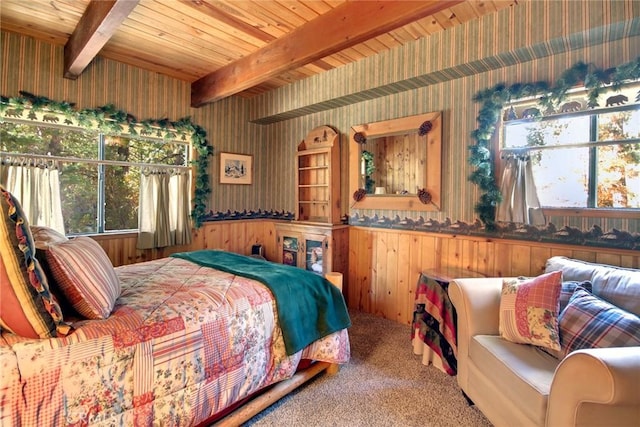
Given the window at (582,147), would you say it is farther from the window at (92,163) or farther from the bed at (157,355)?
the window at (92,163)

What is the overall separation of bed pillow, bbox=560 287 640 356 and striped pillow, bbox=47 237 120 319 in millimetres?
2182

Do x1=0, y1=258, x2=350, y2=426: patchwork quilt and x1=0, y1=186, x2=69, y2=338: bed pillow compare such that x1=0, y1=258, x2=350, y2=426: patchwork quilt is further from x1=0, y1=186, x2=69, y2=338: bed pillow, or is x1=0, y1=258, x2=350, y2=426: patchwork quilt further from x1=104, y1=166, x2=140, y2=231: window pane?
x1=104, y1=166, x2=140, y2=231: window pane

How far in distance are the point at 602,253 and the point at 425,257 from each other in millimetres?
1288

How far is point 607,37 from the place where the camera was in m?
2.04

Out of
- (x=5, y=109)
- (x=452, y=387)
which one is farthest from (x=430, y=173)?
(x=5, y=109)

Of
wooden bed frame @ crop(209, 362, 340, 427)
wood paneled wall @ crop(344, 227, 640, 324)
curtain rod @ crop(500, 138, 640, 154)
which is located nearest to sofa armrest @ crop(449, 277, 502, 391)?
wood paneled wall @ crop(344, 227, 640, 324)

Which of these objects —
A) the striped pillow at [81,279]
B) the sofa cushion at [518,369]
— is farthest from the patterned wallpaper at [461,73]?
the striped pillow at [81,279]

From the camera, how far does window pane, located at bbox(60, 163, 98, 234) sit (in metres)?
2.93

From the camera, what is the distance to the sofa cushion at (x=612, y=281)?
60.9 inches

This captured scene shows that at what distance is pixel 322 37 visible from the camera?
2305mm

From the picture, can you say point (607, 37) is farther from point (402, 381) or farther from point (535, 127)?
point (402, 381)

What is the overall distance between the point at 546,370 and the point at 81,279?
7.05ft

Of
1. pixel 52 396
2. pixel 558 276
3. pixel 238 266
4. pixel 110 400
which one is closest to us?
pixel 52 396

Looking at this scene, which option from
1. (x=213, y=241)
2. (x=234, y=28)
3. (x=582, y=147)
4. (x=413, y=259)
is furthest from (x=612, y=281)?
(x=213, y=241)
